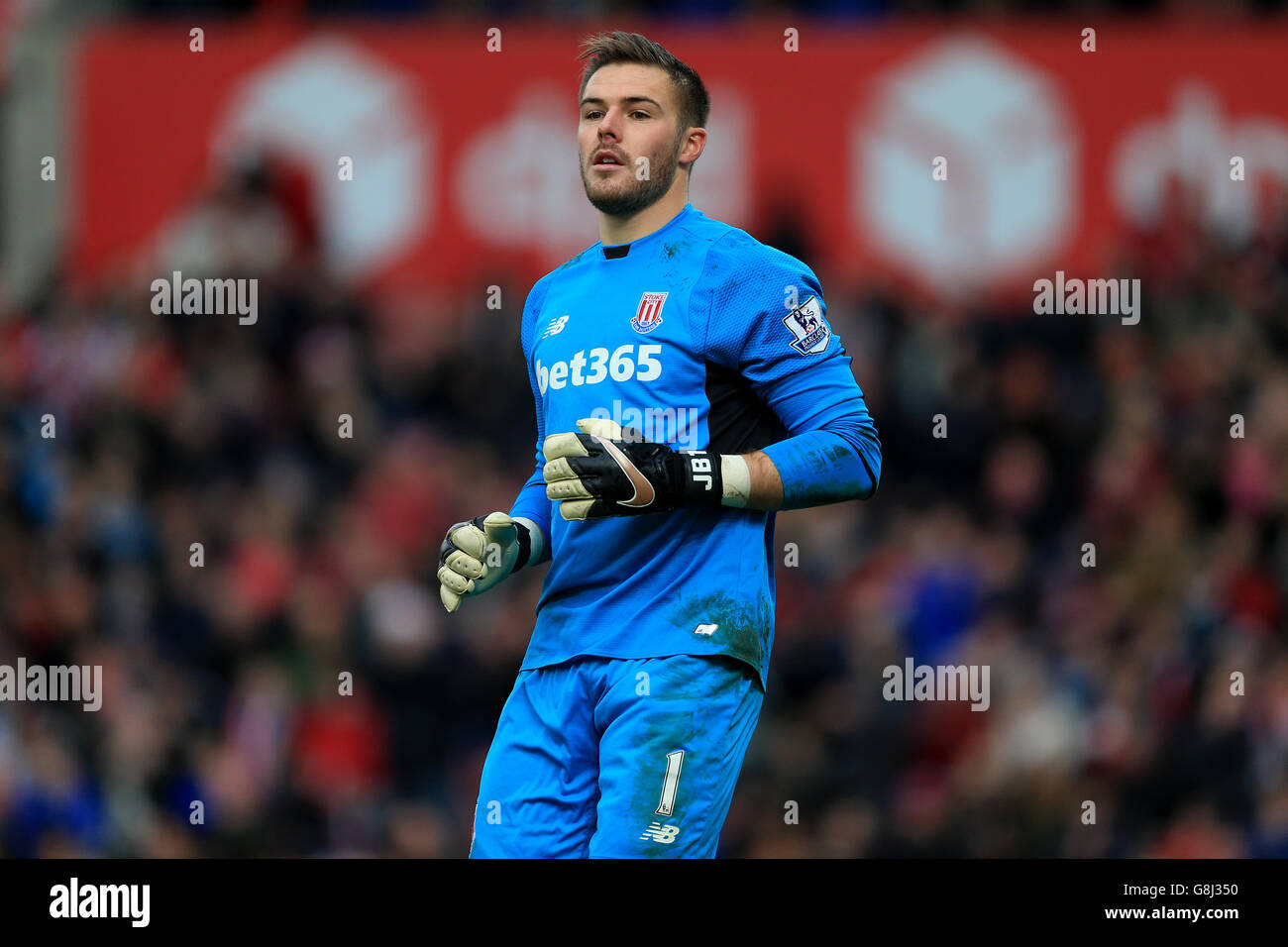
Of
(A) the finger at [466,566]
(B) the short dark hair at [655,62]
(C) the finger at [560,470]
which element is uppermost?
(B) the short dark hair at [655,62]

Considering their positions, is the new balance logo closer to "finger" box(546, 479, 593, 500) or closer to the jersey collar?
"finger" box(546, 479, 593, 500)

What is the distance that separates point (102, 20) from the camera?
59.4ft

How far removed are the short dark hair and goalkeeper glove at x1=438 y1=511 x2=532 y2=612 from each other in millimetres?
1361

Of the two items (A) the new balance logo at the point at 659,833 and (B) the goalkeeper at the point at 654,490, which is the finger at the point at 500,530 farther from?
(A) the new balance logo at the point at 659,833

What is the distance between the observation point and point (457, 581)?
18.3 feet

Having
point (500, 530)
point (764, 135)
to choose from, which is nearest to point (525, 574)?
point (764, 135)

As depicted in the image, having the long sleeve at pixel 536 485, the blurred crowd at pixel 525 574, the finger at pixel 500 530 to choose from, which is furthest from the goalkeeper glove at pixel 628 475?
the blurred crowd at pixel 525 574

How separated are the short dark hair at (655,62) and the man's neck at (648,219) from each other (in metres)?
0.21

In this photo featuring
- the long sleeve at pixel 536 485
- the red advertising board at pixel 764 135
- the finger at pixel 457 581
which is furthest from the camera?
the red advertising board at pixel 764 135

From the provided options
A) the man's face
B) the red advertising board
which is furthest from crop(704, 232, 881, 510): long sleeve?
the red advertising board

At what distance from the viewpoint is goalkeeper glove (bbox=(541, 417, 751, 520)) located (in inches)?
200

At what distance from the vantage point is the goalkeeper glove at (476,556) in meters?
5.57

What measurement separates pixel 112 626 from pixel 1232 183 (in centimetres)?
995

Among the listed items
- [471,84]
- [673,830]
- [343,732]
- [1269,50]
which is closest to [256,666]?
[343,732]
